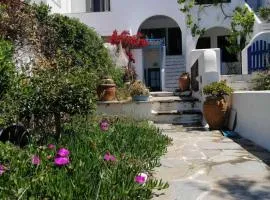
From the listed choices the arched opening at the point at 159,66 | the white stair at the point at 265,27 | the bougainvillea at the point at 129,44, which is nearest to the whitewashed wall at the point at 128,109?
the bougainvillea at the point at 129,44

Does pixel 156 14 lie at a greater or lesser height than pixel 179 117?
greater

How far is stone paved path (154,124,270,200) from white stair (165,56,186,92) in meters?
10.9

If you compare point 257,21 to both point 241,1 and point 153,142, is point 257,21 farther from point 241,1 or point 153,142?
point 153,142

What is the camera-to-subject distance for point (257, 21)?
1945 centimetres

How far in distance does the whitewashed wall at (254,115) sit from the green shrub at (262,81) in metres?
1.79

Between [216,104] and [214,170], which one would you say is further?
[216,104]

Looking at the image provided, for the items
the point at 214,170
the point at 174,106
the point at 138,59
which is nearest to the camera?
the point at 214,170

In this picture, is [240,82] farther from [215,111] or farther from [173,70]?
[173,70]

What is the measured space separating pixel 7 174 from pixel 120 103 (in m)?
8.66

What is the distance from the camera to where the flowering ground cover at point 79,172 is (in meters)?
4.06

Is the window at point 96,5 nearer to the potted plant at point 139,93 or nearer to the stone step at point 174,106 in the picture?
the stone step at point 174,106

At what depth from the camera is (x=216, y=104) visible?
11.2m

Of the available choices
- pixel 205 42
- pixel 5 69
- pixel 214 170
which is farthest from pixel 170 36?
pixel 5 69

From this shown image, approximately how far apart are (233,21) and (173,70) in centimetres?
393
